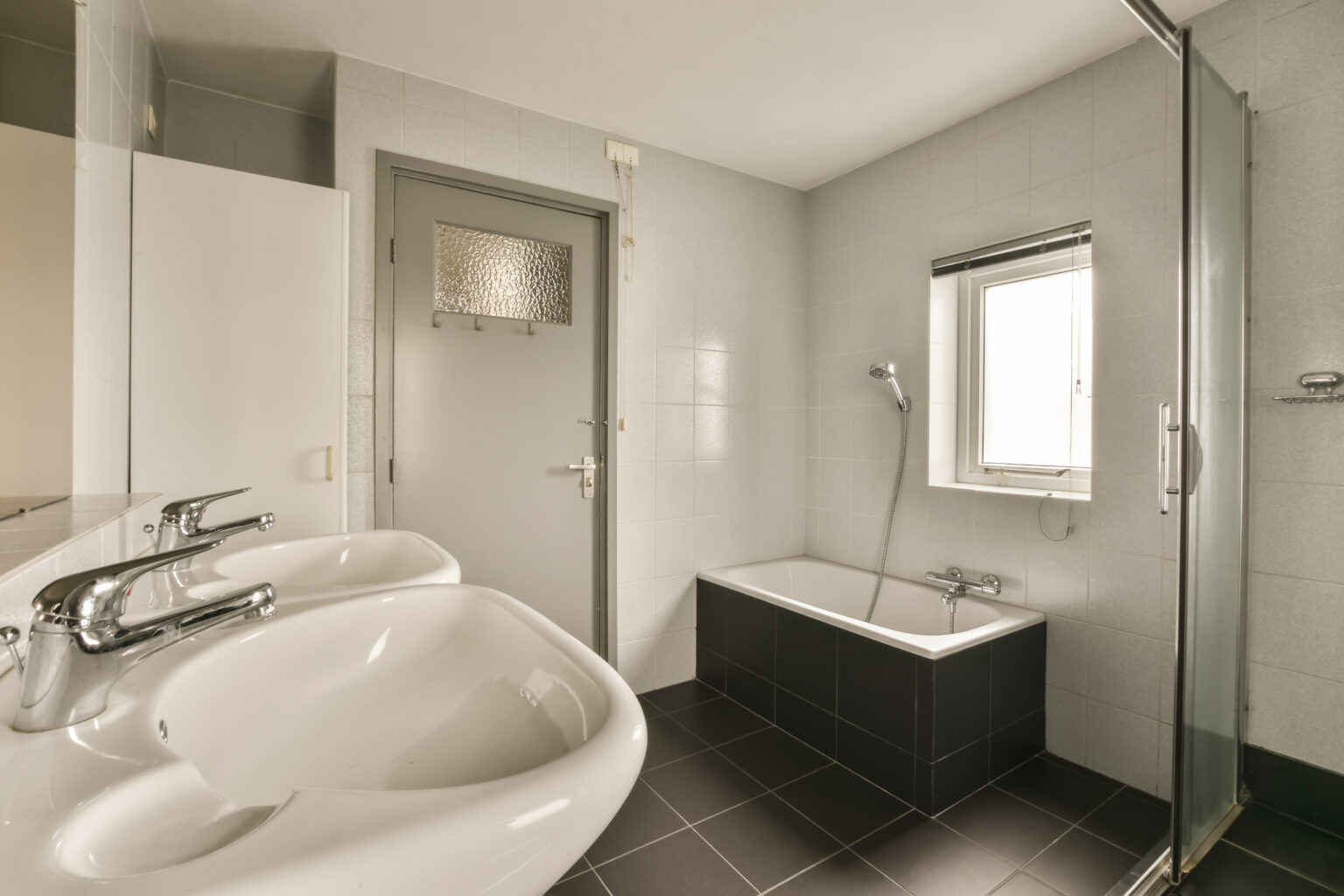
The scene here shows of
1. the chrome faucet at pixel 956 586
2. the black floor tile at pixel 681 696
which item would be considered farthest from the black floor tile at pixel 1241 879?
the black floor tile at pixel 681 696

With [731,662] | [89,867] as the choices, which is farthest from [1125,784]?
[89,867]

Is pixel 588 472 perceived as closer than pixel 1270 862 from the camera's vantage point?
No

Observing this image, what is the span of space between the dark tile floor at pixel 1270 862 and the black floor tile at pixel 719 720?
4.26 feet

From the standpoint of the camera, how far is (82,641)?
50 cm

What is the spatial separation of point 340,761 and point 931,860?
1602 mm

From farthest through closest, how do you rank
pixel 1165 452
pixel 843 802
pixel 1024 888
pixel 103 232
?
pixel 843 802 < pixel 1024 888 < pixel 1165 452 < pixel 103 232

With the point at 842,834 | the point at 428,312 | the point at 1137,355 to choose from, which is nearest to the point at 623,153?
the point at 428,312

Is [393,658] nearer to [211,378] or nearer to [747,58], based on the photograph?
[211,378]

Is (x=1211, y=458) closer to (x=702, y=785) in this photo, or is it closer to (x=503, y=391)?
(x=702, y=785)

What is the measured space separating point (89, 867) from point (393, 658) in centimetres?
45

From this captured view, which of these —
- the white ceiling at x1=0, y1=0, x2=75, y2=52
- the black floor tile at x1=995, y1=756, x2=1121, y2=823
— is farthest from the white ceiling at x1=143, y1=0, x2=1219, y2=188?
the black floor tile at x1=995, y1=756, x2=1121, y2=823

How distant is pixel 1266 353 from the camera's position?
1681 millimetres

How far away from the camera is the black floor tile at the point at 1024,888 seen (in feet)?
4.91

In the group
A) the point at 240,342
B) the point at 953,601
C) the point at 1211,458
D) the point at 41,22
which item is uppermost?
the point at 41,22
